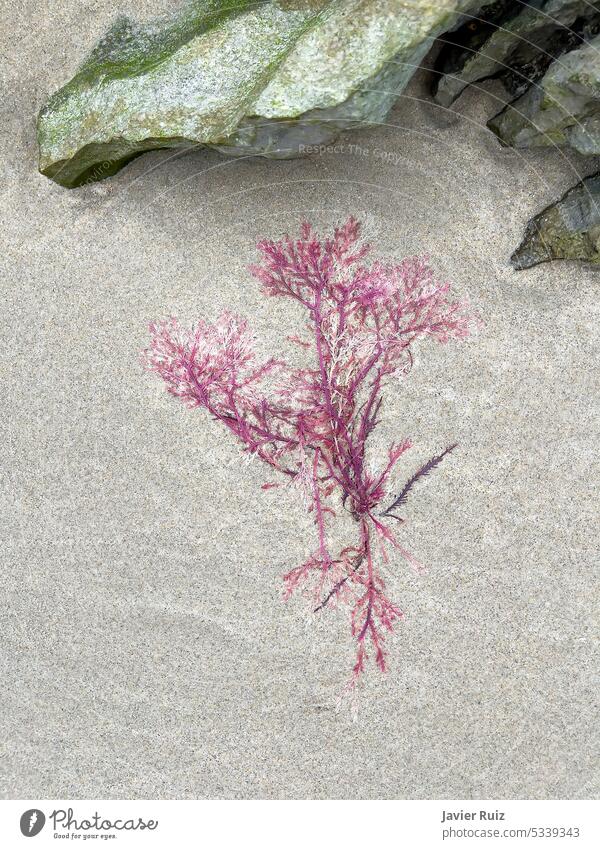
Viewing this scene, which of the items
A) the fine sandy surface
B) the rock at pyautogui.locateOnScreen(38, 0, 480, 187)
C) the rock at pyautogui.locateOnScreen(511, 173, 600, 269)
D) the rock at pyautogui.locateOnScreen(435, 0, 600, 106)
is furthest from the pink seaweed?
the rock at pyautogui.locateOnScreen(435, 0, 600, 106)

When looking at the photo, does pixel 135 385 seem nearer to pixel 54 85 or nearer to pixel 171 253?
pixel 171 253

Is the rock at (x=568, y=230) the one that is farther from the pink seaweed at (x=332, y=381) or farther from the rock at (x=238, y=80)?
the rock at (x=238, y=80)

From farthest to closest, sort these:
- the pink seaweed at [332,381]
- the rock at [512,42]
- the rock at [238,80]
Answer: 1. the pink seaweed at [332,381]
2. the rock at [512,42]
3. the rock at [238,80]

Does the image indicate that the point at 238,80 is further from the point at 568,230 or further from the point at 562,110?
the point at 568,230

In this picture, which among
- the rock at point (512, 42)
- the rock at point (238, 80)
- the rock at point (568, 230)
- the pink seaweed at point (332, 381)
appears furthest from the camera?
the pink seaweed at point (332, 381)

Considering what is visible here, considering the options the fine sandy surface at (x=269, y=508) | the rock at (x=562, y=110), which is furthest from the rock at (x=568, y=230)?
the rock at (x=562, y=110)

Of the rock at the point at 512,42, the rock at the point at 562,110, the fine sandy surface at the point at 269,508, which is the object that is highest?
the rock at the point at 512,42

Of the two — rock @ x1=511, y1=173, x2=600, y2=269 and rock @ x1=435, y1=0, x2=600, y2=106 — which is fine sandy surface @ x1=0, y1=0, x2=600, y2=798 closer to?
rock @ x1=511, y1=173, x2=600, y2=269

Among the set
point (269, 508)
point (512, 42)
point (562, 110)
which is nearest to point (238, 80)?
point (512, 42)
